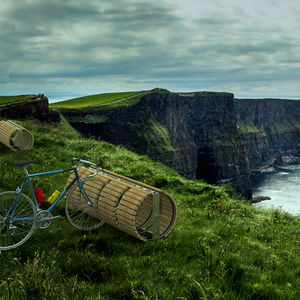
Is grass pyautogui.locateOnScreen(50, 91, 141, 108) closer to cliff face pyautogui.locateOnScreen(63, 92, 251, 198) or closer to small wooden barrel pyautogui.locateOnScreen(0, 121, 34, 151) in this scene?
cliff face pyautogui.locateOnScreen(63, 92, 251, 198)

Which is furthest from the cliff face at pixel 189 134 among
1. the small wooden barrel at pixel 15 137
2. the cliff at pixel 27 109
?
the small wooden barrel at pixel 15 137

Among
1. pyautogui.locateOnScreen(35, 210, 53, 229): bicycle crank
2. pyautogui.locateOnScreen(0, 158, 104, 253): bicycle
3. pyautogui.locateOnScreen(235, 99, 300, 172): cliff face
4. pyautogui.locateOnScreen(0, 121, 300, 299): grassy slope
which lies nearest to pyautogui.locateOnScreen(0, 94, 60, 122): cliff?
pyautogui.locateOnScreen(0, 121, 300, 299): grassy slope

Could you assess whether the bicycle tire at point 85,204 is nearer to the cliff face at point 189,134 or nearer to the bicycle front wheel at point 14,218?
the bicycle front wheel at point 14,218

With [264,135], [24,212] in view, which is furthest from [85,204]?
[264,135]

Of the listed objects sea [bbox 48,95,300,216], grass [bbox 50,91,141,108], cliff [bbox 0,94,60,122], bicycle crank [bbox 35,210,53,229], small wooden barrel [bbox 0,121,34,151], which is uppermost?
grass [bbox 50,91,141,108]

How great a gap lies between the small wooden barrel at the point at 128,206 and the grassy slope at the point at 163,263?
35cm

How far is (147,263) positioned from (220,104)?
119 m

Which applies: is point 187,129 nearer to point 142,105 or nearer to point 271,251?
→ point 142,105

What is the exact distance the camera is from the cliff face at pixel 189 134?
299 feet

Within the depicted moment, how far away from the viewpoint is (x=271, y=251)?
6816 mm

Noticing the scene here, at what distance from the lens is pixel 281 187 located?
10838 cm

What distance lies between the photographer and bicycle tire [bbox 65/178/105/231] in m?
7.15

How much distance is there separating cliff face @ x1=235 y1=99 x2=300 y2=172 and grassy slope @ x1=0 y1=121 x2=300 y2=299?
163 m

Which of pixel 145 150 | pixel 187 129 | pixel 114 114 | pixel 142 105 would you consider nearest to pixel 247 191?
pixel 187 129
